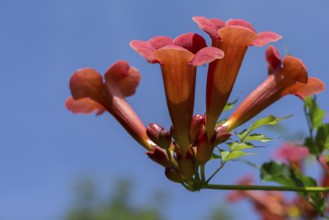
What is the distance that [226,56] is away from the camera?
A: 9.36 feet

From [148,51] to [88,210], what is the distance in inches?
1690

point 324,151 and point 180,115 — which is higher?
point 180,115

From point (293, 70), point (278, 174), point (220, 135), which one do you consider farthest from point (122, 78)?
point (278, 174)

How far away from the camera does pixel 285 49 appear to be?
347 centimetres

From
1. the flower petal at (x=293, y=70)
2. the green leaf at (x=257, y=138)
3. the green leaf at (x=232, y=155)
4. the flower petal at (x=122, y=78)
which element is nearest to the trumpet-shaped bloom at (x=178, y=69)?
the green leaf at (x=232, y=155)

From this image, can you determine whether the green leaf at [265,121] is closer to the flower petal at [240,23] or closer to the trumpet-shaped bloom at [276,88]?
the trumpet-shaped bloom at [276,88]

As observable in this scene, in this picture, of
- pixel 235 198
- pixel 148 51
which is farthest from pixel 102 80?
pixel 235 198

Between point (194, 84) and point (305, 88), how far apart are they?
80 cm

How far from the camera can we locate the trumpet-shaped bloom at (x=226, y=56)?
9.11ft

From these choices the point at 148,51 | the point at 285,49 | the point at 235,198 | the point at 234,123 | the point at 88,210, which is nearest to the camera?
the point at 148,51

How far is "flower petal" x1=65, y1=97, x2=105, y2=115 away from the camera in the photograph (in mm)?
3479

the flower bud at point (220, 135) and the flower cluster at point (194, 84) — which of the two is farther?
the flower bud at point (220, 135)

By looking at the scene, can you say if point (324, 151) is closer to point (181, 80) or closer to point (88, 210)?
point (181, 80)

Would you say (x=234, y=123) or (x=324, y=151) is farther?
(x=324, y=151)
